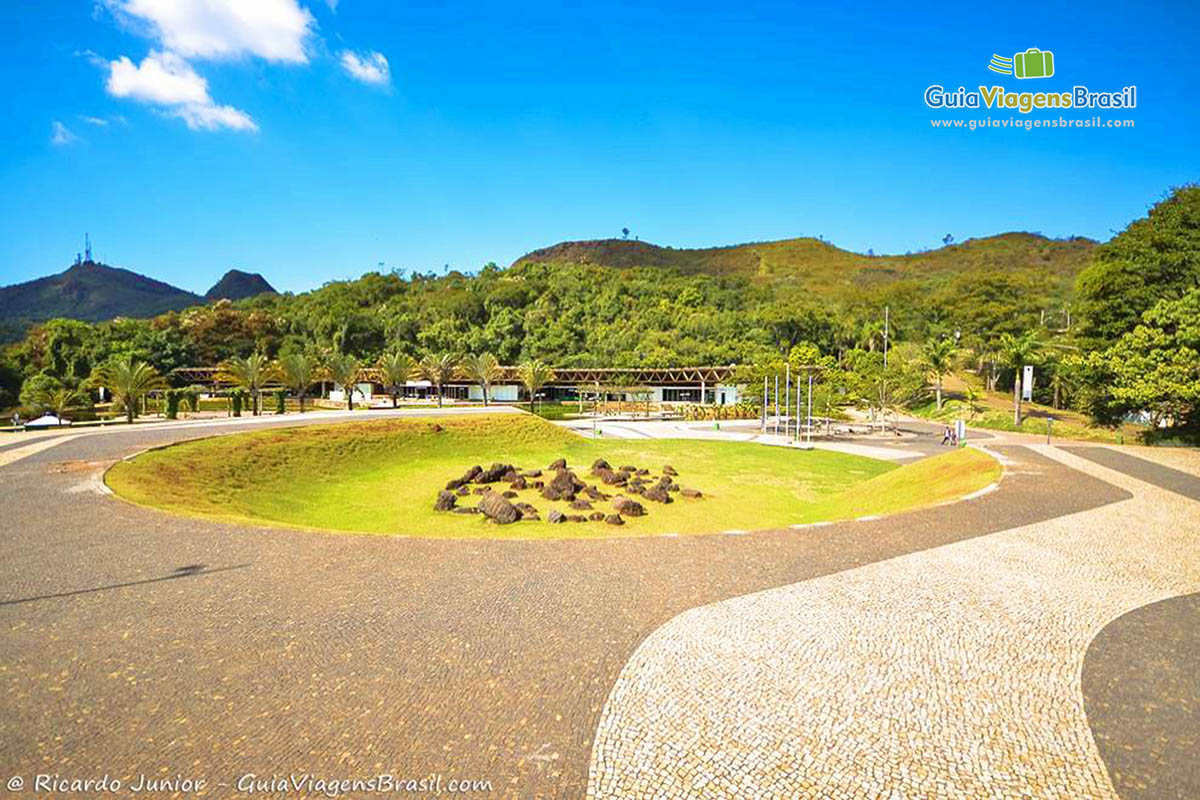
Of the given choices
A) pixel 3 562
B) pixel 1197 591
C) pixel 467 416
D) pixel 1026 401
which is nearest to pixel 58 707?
pixel 3 562

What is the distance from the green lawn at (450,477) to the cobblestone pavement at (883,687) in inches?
211

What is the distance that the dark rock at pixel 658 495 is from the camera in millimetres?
16141

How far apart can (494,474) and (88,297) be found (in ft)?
716

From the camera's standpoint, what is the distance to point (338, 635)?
218 inches

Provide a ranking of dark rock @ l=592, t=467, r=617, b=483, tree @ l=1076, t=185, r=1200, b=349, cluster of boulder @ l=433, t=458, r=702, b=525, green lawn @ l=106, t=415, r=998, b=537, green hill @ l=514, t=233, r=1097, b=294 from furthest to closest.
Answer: green hill @ l=514, t=233, r=1097, b=294, tree @ l=1076, t=185, r=1200, b=349, dark rock @ l=592, t=467, r=617, b=483, cluster of boulder @ l=433, t=458, r=702, b=525, green lawn @ l=106, t=415, r=998, b=537

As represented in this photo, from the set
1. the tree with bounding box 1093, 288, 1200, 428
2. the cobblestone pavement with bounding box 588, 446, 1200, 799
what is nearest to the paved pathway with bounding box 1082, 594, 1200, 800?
the cobblestone pavement with bounding box 588, 446, 1200, 799

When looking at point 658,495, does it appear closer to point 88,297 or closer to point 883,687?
point 883,687

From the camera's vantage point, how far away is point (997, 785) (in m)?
3.52

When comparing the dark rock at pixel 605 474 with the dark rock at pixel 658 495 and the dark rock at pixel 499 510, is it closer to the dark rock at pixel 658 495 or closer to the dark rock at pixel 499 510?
the dark rock at pixel 658 495

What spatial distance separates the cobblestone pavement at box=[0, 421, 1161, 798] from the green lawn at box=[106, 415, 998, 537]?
3.04 m

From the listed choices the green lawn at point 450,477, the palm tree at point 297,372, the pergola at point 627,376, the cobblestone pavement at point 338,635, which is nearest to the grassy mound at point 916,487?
the green lawn at point 450,477

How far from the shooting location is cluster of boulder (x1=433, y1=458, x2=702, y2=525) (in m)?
13.5

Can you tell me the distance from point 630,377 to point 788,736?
50.9 meters

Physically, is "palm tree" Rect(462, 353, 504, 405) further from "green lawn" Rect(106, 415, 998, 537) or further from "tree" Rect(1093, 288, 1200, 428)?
"tree" Rect(1093, 288, 1200, 428)
